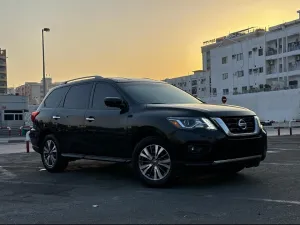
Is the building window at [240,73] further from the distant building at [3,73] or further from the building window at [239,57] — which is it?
the distant building at [3,73]

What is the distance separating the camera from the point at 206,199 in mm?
5660

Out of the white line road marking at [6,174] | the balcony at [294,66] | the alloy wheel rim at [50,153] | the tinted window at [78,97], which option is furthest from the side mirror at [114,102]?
the balcony at [294,66]

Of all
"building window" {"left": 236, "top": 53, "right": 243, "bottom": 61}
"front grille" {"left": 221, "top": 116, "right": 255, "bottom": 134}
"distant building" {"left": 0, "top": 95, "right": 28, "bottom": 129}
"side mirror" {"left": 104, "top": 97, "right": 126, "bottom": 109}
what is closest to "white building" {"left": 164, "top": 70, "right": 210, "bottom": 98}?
"building window" {"left": 236, "top": 53, "right": 243, "bottom": 61}

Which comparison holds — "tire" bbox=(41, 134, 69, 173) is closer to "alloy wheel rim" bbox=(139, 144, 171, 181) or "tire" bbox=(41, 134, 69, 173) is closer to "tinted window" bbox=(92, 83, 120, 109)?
"tinted window" bbox=(92, 83, 120, 109)

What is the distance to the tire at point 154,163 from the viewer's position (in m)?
6.42

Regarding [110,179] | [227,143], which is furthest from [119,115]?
[227,143]

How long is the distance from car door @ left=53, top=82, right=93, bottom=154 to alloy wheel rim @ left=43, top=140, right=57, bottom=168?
1.14ft

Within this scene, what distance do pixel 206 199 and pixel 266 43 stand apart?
210 ft

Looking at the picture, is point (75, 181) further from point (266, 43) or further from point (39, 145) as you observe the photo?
point (266, 43)

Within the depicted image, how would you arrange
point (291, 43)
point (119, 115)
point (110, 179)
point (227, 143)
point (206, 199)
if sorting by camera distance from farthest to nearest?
point (291, 43) → point (110, 179) → point (119, 115) → point (227, 143) → point (206, 199)

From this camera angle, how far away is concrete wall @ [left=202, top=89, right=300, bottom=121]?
51.7 metres

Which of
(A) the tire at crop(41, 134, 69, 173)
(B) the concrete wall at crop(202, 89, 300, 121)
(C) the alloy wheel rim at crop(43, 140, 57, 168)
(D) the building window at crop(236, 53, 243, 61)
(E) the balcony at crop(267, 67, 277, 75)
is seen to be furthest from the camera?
(D) the building window at crop(236, 53, 243, 61)

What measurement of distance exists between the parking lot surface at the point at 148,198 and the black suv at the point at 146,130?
0.39 metres

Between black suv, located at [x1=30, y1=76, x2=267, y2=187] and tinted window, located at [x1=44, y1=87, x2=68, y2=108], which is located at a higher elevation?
tinted window, located at [x1=44, y1=87, x2=68, y2=108]
